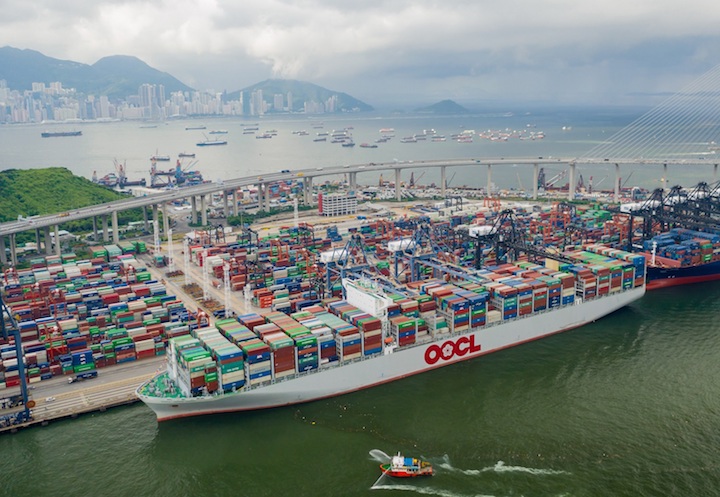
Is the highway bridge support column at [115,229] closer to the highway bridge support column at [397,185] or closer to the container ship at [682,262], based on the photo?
the highway bridge support column at [397,185]

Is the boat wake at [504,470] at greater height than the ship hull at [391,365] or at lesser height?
lesser

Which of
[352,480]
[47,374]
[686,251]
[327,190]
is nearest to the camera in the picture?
[352,480]

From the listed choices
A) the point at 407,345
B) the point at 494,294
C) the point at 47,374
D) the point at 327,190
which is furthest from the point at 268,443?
the point at 327,190

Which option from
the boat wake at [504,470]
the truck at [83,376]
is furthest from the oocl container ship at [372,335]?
the boat wake at [504,470]

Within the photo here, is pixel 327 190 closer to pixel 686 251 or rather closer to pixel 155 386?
pixel 686 251

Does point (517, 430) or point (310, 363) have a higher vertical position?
point (310, 363)

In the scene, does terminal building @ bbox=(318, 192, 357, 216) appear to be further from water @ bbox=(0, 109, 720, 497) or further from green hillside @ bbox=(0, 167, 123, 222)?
water @ bbox=(0, 109, 720, 497)
